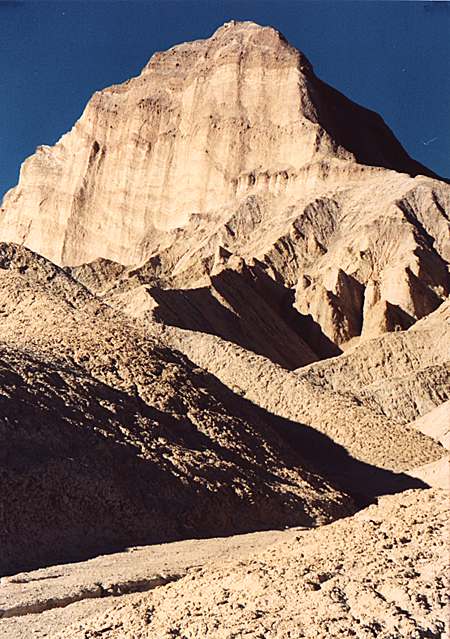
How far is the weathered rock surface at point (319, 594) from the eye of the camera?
791 centimetres

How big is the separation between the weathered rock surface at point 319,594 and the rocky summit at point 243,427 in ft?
0.09

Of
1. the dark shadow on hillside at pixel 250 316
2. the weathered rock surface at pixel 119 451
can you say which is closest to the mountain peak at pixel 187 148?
the dark shadow on hillside at pixel 250 316

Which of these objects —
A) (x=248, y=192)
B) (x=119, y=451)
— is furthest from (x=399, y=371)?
(x=248, y=192)

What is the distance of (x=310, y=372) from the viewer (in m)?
41.0

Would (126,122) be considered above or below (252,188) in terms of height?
above

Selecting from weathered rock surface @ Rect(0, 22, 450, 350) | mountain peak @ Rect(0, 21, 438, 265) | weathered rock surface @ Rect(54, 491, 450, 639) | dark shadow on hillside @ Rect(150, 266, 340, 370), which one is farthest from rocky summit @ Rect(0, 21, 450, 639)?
mountain peak @ Rect(0, 21, 438, 265)

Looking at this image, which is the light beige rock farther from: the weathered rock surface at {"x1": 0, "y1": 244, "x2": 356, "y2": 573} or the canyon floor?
the canyon floor

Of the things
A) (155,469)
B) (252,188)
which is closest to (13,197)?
(252,188)

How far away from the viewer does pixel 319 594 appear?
8.52 meters

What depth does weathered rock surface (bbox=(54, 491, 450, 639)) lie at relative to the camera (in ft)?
25.9

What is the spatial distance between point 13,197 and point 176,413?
81088mm

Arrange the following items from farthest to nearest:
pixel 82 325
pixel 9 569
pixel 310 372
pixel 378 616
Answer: pixel 310 372 < pixel 82 325 < pixel 9 569 < pixel 378 616

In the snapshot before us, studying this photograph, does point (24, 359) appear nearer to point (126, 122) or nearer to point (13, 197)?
point (126, 122)

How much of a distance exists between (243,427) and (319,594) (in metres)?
11.5
